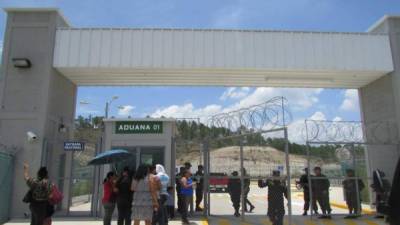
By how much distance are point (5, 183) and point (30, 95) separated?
3.06 meters

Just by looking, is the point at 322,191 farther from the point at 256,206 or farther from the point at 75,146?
the point at 75,146

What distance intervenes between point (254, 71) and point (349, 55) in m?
3.54

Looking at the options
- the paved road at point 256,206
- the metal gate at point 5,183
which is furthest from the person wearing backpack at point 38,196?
the paved road at point 256,206

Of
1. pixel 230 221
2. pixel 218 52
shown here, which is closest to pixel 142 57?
pixel 218 52

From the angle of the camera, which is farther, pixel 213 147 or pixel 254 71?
pixel 254 71

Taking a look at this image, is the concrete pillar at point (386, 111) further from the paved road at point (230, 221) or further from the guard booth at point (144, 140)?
the guard booth at point (144, 140)

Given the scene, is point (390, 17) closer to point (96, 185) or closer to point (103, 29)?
point (103, 29)

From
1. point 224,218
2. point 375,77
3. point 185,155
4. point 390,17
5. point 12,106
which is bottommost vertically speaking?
point 224,218

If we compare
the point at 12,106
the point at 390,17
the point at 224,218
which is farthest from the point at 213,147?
the point at 390,17

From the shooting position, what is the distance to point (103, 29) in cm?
1346

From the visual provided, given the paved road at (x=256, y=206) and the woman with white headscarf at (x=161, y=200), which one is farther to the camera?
the paved road at (x=256, y=206)

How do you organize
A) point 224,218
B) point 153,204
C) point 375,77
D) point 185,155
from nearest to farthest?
point 153,204
point 224,218
point 185,155
point 375,77

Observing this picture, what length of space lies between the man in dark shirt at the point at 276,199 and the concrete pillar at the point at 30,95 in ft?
22.6

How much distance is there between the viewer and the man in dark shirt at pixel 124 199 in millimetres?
8789
